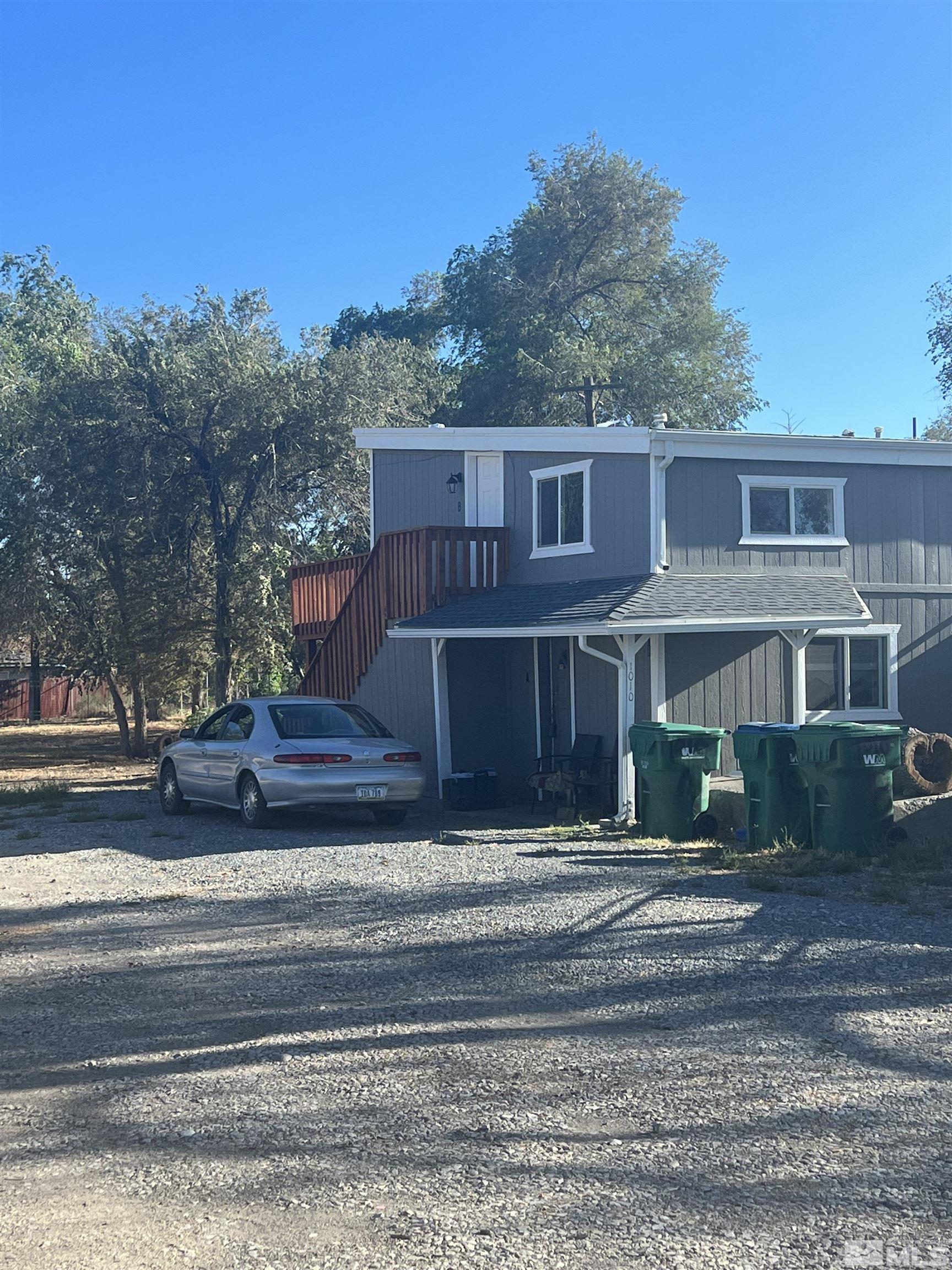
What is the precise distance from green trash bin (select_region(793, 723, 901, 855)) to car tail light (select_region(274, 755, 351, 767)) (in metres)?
5.19

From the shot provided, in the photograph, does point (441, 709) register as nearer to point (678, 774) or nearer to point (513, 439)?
point (513, 439)

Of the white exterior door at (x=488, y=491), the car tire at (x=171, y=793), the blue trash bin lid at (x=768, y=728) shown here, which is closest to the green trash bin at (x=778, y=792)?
the blue trash bin lid at (x=768, y=728)

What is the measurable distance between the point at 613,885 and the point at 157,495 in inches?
632

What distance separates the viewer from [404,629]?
17562 millimetres

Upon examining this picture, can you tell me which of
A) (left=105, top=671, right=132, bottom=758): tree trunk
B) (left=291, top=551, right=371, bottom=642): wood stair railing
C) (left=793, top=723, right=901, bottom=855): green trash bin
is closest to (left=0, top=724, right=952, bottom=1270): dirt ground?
(left=793, top=723, right=901, bottom=855): green trash bin

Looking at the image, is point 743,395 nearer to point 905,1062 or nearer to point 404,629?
point 404,629

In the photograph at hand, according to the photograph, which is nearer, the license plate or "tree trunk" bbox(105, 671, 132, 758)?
the license plate

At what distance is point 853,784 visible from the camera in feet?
40.2

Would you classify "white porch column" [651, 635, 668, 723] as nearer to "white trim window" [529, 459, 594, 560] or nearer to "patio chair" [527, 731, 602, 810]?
"patio chair" [527, 731, 602, 810]

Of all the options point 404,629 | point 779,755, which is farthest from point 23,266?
point 779,755

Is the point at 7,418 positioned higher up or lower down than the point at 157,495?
higher up

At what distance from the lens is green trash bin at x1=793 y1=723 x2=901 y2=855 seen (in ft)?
40.1

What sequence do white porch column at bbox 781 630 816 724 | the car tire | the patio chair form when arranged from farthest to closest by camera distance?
white porch column at bbox 781 630 816 724 → the car tire → the patio chair

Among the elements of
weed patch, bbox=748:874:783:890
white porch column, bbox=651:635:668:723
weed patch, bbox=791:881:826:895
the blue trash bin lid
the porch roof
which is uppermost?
the porch roof
